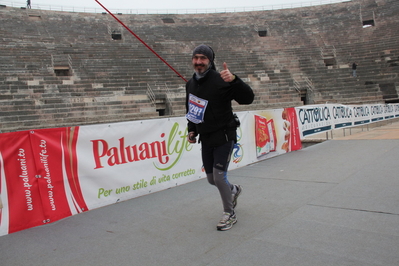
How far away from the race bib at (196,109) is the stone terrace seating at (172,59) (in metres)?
12.1

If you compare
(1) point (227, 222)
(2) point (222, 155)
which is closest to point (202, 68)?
(2) point (222, 155)

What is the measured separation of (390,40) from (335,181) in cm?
2600

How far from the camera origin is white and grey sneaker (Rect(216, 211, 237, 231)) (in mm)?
3312

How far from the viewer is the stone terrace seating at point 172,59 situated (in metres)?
16.9

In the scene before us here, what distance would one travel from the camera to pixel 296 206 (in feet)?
12.7

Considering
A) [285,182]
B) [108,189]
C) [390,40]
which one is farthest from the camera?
[390,40]

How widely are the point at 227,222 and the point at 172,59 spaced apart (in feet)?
70.8

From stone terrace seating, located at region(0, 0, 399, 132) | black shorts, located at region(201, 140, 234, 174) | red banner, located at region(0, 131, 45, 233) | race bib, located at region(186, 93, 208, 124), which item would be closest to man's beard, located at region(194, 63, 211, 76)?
race bib, located at region(186, 93, 208, 124)

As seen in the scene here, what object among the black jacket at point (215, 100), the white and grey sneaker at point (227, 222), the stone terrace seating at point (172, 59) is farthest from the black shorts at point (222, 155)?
the stone terrace seating at point (172, 59)

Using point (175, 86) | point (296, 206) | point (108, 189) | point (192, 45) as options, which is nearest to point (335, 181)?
point (296, 206)

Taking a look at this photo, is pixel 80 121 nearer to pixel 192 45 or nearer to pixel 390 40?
pixel 192 45

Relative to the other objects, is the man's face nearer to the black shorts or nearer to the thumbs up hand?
the thumbs up hand

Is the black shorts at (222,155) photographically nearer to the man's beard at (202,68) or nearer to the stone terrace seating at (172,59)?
the man's beard at (202,68)

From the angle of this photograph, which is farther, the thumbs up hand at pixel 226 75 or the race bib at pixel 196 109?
the race bib at pixel 196 109
